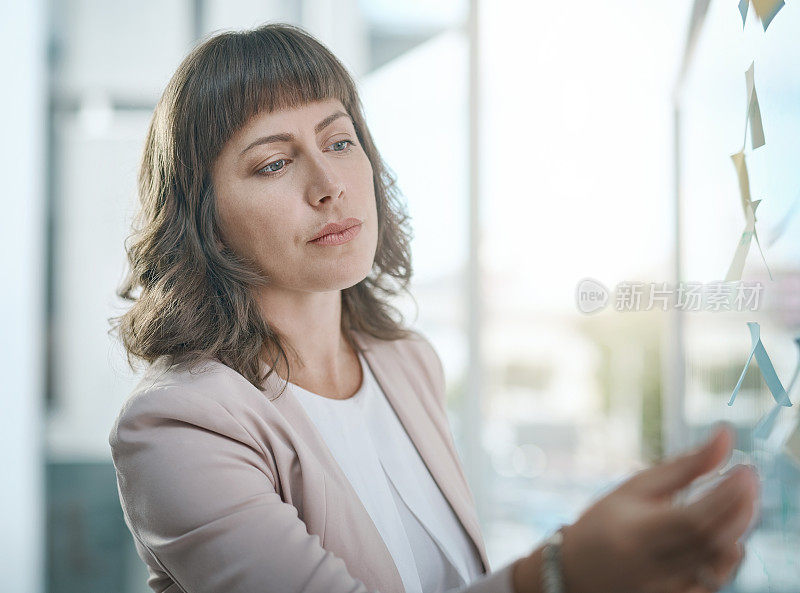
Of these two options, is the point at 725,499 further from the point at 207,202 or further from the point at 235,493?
the point at 207,202

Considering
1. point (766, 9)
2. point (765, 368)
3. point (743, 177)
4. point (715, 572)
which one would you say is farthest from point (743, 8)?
point (715, 572)

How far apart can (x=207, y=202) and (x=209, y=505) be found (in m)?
0.40

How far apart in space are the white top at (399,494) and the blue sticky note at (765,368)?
42cm

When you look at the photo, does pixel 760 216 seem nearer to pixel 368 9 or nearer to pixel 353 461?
pixel 353 461

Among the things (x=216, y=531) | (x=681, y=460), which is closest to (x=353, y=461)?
(x=216, y=531)

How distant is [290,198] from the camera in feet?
2.93

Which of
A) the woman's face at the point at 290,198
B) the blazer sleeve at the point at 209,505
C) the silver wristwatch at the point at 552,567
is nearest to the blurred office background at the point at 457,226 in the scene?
the woman's face at the point at 290,198

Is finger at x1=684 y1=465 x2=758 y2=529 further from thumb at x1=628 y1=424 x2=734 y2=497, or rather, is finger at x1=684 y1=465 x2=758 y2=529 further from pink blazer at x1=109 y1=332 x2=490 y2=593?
pink blazer at x1=109 y1=332 x2=490 y2=593

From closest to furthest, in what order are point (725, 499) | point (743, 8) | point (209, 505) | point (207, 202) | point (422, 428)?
point (725, 499) < point (209, 505) < point (743, 8) < point (207, 202) < point (422, 428)

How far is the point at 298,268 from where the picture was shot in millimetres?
909

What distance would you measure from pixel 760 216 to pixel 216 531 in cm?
68

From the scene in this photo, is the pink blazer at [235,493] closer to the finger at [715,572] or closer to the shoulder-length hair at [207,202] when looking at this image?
the shoulder-length hair at [207,202]

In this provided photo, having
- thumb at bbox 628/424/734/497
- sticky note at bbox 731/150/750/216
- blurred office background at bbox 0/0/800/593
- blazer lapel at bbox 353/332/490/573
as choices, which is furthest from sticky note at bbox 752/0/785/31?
blurred office background at bbox 0/0/800/593

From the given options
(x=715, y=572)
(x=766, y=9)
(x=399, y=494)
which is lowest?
(x=399, y=494)
